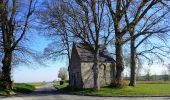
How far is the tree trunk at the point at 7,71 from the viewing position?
4588 centimetres

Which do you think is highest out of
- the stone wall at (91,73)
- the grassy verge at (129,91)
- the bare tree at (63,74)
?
the bare tree at (63,74)

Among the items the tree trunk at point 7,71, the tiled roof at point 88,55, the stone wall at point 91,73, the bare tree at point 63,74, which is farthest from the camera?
the bare tree at point 63,74

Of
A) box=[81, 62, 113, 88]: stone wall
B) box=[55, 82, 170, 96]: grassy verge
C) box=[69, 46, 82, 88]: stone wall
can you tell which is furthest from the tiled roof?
box=[55, 82, 170, 96]: grassy verge

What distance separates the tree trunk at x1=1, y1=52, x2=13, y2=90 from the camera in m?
45.9

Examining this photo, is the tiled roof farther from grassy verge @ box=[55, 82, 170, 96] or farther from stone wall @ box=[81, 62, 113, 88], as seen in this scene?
grassy verge @ box=[55, 82, 170, 96]

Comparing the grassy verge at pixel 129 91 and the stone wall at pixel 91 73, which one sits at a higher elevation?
the stone wall at pixel 91 73

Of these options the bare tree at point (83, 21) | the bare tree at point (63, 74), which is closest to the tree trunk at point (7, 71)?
the bare tree at point (83, 21)

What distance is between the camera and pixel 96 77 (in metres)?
39.9

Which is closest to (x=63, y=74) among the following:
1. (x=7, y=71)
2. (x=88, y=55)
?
(x=88, y=55)

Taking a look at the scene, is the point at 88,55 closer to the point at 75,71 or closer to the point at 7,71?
the point at 75,71

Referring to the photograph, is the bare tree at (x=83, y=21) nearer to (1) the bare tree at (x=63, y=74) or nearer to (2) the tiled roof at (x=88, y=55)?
(2) the tiled roof at (x=88, y=55)

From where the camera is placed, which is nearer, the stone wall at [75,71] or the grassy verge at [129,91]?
the grassy verge at [129,91]

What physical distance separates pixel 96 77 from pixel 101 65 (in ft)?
38.3

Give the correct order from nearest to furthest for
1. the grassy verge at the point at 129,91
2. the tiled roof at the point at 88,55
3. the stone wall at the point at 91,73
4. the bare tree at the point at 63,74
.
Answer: the grassy verge at the point at 129,91, the stone wall at the point at 91,73, the tiled roof at the point at 88,55, the bare tree at the point at 63,74
